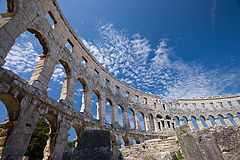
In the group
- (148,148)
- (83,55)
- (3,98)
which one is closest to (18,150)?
(3,98)

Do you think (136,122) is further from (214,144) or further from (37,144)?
(214,144)

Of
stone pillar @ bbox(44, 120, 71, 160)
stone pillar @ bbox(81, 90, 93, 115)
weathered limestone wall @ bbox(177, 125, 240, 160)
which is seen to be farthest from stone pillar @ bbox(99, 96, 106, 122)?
weathered limestone wall @ bbox(177, 125, 240, 160)

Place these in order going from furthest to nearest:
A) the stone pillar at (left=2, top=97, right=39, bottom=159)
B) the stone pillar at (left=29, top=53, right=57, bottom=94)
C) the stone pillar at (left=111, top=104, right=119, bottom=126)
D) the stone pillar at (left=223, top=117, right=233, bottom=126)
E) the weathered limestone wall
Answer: the stone pillar at (left=223, top=117, right=233, bottom=126) < the stone pillar at (left=111, top=104, right=119, bottom=126) < the stone pillar at (left=29, top=53, right=57, bottom=94) < the stone pillar at (left=2, top=97, right=39, bottom=159) < the weathered limestone wall

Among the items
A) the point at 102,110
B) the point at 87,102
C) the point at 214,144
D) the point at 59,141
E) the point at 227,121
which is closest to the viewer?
the point at 214,144

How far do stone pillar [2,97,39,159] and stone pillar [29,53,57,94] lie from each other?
1.24 m

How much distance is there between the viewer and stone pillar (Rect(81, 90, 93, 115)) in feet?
36.8

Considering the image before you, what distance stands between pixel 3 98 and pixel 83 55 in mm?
8648

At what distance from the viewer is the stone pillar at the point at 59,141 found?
724 cm

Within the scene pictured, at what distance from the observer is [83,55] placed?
13.8 meters

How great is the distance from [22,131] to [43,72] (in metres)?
3.54

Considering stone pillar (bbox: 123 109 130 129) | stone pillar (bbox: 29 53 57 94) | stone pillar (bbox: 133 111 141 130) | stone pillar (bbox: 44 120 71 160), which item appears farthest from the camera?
stone pillar (bbox: 133 111 141 130)

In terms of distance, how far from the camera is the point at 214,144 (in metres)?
3.01

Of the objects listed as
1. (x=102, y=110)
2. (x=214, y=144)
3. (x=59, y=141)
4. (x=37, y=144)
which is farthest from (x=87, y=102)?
(x=214, y=144)

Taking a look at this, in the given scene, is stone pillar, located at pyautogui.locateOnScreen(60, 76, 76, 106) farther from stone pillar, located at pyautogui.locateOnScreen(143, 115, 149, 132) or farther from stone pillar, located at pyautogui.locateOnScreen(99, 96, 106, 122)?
stone pillar, located at pyautogui.locateOnScreen(143, 115, 149, 132)
